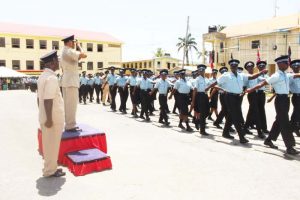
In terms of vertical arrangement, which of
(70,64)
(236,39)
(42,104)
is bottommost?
(42,104)

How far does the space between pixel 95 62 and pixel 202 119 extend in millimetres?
48739

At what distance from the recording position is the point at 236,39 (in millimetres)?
36250

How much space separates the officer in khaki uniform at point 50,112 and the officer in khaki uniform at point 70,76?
101 cm

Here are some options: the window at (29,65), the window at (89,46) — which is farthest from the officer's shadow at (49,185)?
the window at (89,46)

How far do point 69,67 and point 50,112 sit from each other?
1.66 meters

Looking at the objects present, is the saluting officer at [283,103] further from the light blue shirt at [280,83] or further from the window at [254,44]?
the window at [254,44]

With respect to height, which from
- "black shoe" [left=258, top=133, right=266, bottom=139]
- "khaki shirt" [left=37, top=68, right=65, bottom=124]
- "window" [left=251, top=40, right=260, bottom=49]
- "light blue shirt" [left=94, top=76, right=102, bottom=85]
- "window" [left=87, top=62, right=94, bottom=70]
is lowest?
"black shoe" [left=258, top=133, right=266, bottom=139]

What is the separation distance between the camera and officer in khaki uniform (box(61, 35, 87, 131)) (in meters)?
6.08

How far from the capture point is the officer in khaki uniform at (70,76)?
6.08 m

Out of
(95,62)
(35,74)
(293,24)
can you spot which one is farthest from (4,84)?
(293,24)

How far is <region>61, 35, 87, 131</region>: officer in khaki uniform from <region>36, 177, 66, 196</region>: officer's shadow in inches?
56.1

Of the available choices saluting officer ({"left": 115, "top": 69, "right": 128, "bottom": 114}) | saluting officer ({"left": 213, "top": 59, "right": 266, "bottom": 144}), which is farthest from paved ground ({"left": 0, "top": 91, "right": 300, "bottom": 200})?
saluting officer ({"left": 115, "top": 69, "right": 128, "bottom": 114})

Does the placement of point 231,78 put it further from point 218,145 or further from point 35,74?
point 35,74

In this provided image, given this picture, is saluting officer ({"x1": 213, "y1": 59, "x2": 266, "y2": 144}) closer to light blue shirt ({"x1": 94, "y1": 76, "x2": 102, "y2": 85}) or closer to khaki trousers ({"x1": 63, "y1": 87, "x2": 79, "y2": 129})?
khaki trousers ({"x1": 63, "y1": 87, "x2": 79, "y2": 129})
